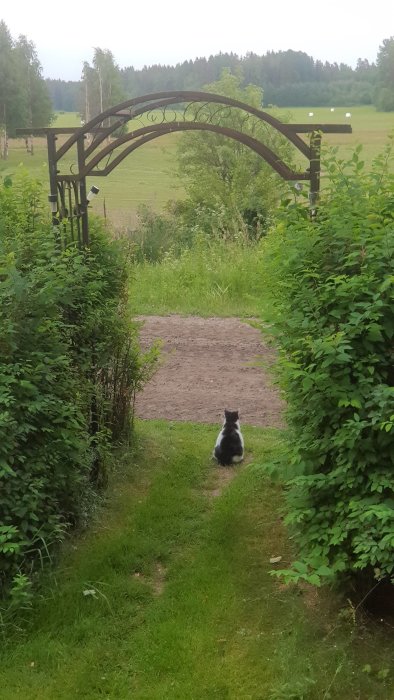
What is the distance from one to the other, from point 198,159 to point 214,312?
55.4 feet

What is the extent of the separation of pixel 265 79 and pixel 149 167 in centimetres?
1051

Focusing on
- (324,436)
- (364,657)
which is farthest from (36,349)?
(364,657)

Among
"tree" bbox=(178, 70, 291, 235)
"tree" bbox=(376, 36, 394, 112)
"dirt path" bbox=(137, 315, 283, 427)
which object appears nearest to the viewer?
"dirt path" bbox=(137, 315, 283, 427)

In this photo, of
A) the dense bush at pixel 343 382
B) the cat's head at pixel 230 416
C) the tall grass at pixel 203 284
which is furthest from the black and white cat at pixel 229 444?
the tall grass at pixel 203 284

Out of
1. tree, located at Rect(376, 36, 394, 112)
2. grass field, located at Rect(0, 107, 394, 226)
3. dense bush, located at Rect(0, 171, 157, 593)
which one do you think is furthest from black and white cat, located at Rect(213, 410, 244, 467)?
tree, located at Rect(376, 36, 394, 112)

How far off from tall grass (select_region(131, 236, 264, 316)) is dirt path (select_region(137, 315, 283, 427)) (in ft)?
2.81

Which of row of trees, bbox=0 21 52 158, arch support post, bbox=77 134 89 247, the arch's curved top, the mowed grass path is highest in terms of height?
row of trees, bbox=0 21 52 158

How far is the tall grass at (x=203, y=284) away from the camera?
43.5 feet

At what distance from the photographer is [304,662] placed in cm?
388

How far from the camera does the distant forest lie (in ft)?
134

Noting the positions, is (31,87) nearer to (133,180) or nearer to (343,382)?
(133,180)

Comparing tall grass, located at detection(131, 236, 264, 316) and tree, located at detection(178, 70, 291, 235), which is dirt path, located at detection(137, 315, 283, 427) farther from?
tree, located at detection(178, 70, 291, 235)

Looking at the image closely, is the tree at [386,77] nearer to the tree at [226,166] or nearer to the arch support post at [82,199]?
the tree at [226,166]

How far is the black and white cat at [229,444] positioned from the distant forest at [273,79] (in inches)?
1141
